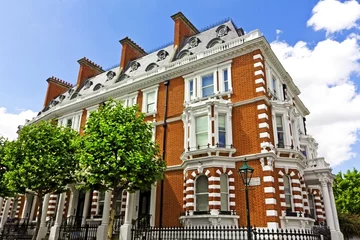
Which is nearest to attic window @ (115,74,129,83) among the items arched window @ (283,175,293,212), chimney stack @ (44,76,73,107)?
chimney stack @ (44,76,73,107)

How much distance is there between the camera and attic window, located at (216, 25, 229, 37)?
2308 cm

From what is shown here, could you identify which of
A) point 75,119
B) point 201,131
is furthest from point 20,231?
point 201,131

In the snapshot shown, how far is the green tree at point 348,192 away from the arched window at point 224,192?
28327mm

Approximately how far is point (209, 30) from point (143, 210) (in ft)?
51.7

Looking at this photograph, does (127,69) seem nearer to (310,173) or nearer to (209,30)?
(209,30)

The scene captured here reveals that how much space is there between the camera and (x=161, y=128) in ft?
72.1

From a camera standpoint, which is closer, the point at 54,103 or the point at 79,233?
the point at 79,233

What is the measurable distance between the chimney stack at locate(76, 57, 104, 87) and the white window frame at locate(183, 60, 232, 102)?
16.3 metres

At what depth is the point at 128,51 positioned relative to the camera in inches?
1190

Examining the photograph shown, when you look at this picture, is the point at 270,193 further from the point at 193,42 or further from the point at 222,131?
the point at 193,42

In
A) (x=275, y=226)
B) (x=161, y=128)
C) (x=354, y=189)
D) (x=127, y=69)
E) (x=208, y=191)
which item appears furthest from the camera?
(x=354, y=189)

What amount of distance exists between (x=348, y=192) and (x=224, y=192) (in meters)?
29.7

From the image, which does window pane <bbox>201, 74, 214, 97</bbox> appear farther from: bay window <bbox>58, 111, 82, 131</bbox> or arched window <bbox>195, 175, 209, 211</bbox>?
bay window <bbox>58, 111, 82, 131</bbox>

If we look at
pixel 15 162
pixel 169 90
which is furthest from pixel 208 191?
pixel 15 162
